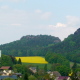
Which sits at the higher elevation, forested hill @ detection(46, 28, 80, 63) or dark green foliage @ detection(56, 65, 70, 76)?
forested hill @ detection(46, 28, 80, 63)

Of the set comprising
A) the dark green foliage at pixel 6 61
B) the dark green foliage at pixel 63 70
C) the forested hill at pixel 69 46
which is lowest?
the dark green foliage at pixel 63 70

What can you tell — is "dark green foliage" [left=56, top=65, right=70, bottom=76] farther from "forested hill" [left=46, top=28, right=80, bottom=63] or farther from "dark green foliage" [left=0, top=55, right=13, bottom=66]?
"forested hill" [left=46, top=28, right=80, bottom=63]

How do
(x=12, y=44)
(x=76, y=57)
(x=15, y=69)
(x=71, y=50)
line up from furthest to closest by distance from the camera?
(x=12, y=44) → (x=71, y=50) → (x=76, y=57) → (x=15, y=69)

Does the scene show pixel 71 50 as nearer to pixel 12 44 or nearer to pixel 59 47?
pixel 59 47

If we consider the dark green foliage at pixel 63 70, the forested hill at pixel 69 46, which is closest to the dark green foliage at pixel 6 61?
the dark green foliage at pixel 63 70

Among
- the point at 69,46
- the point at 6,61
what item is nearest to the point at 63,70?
the point at 6,61

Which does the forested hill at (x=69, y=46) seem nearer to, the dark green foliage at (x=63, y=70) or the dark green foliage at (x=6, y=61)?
the dark green foliage at (x=6, y=61)

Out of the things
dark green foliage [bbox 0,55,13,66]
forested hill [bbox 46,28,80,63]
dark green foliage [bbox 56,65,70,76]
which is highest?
forested hill [bbox 46,28,80,63]

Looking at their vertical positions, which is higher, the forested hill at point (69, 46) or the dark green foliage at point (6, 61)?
the forested hill at point (69, 46)

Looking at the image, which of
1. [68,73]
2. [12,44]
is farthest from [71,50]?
[68,73]

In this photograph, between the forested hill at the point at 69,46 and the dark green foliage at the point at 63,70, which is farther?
the forested hill at the point at 69,46

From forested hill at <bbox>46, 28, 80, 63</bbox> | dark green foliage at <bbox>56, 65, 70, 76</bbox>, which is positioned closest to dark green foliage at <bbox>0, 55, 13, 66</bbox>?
dark green foliage at <bbox>56, 65, 70, 76</bbox>

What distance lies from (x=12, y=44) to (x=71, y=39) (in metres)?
36.6

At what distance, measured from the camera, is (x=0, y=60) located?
3430 inches
